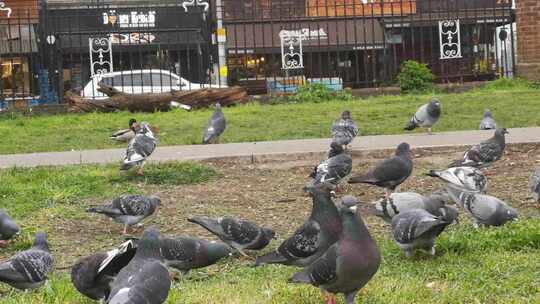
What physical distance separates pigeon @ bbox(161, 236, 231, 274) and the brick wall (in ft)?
52.2

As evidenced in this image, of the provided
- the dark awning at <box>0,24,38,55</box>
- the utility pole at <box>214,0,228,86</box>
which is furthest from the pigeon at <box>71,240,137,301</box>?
the dark awning at <box>0,24,38,55</box>

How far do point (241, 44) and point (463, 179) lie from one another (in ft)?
68.6

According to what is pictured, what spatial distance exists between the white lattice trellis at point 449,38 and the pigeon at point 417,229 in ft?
49.4

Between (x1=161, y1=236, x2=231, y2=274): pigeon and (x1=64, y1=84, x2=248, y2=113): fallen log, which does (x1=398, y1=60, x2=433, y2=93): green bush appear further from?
(x1=161, y1=236, x2=231, y2=274): pigeon

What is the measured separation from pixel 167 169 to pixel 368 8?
1937 centimetres

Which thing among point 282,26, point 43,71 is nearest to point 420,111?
point 282,26

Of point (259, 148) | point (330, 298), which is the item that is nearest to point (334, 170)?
point (259, 148)

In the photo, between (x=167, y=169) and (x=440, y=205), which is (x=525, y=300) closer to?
(x=440, y=205)

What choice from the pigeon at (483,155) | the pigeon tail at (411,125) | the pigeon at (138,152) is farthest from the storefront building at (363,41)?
the pigeon at (483,155)

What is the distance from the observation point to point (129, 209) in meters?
7.29

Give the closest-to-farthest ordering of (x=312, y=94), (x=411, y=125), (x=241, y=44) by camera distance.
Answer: (x=411, y=125), (x=312, y=94), (x=241, y=44)

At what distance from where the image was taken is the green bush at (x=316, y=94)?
18.9 metres

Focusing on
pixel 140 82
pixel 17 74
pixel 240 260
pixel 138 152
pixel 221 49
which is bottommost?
pixel 240 260

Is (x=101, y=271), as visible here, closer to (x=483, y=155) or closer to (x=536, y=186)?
(x=536, y=186)
